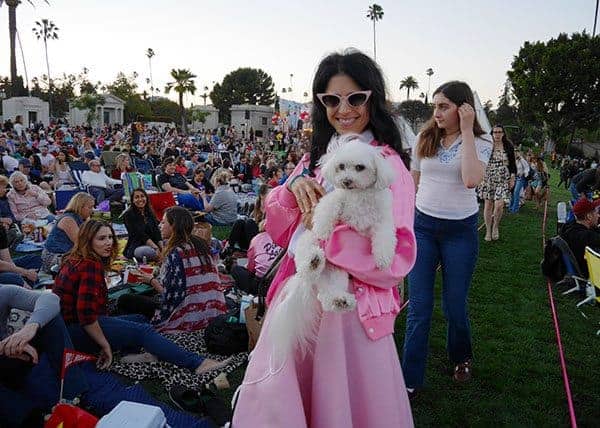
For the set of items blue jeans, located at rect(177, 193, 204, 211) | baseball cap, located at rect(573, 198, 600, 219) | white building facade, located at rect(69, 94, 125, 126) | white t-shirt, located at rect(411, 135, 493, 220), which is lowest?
blue jeans, located at rect(177, 193, 204, 211)

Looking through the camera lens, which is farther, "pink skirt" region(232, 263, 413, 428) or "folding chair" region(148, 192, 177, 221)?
"folding chair" region(148, 192, 177, 221)

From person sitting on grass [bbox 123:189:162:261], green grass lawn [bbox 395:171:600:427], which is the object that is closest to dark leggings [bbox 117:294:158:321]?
person sitting on grass [bbox 123:189:162:261]

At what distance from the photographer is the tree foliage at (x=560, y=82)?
145ft

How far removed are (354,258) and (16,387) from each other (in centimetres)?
285

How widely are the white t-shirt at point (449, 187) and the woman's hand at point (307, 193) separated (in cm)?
169

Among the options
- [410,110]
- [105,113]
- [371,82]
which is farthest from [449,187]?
[105,113]

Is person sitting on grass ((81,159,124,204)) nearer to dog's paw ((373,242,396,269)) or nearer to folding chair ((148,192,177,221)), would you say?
folding chair ((148,192,177,221))

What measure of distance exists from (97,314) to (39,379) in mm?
732

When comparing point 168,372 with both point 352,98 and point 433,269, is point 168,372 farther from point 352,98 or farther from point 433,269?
point 352,98

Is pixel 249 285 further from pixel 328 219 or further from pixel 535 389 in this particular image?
pixel 328 219

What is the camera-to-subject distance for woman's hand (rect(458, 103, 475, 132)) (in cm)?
296

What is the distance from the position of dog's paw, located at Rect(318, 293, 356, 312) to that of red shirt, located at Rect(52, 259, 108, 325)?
9.64 feet

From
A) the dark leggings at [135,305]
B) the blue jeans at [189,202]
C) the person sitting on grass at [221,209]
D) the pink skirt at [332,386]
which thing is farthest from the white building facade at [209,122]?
the pink skirt at [332,386]

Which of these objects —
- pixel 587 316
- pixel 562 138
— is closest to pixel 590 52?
pixel 562 138
